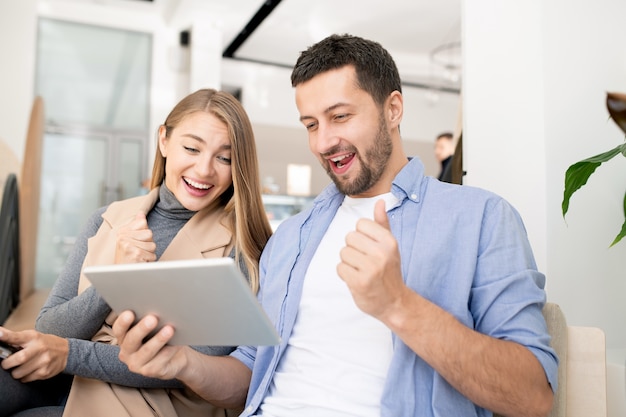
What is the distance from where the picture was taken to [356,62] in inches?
54.3

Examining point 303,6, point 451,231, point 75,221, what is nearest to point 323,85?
point 451,231

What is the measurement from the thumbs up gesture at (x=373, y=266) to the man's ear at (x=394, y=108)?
1.82 feet

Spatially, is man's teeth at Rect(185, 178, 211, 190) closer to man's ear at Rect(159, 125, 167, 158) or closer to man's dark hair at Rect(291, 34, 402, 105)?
man's ear at Rect(159, 125, 167, 158)

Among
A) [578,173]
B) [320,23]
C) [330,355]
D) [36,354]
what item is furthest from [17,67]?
[578,173]

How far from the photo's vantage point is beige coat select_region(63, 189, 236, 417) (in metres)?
1.42

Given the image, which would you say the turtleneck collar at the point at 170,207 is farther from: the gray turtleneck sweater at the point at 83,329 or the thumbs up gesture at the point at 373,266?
the thumbs up gesture at the point at 373,266

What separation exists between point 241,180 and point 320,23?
18.7ft

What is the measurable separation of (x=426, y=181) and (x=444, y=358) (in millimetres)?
486

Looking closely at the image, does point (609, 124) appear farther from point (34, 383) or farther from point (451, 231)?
point (34, 383)

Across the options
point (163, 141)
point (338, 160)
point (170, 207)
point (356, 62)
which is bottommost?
point (170, 207)

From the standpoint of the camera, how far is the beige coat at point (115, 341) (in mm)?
1417

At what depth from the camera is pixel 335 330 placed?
4.09 ft

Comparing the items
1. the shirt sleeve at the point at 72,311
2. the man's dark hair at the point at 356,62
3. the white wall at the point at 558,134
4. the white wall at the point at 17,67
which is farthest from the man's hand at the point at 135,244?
the white wall at the point at 17,67

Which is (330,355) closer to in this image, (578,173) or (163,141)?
(578,173)
